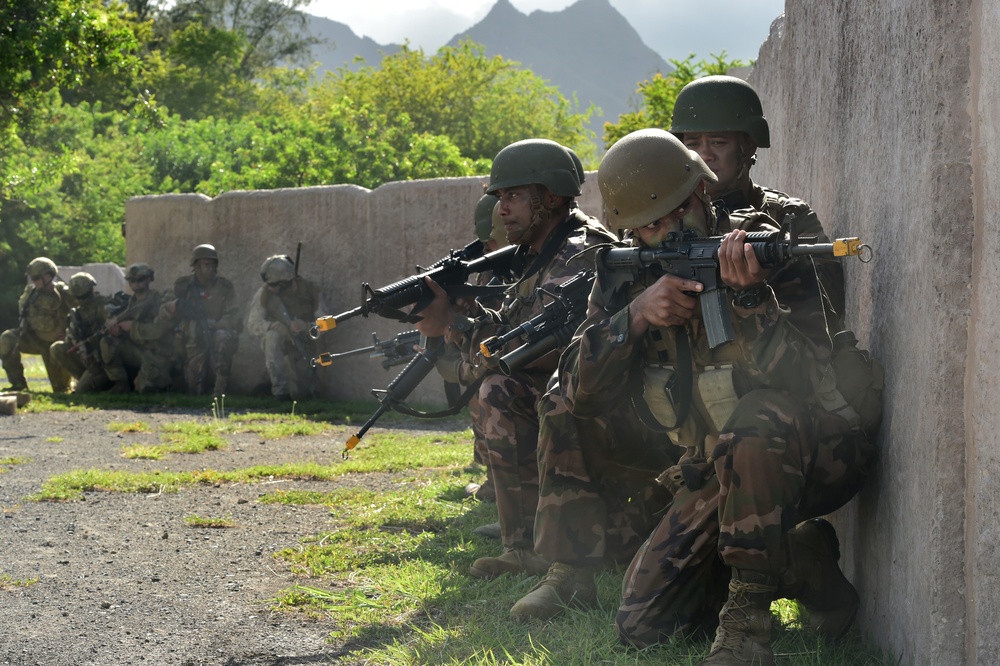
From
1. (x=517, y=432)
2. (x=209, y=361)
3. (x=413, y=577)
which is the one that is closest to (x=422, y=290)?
(x=517, y=432)

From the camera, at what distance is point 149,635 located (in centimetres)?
372

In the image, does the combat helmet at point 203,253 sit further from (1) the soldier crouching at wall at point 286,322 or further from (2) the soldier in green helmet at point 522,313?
(2) the soldier in green helmet at point 522,313

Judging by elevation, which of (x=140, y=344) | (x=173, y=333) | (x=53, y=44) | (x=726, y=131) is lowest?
(x=140, y=344)

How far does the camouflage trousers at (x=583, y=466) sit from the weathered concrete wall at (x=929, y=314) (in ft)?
2.45

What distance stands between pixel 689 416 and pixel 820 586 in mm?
599

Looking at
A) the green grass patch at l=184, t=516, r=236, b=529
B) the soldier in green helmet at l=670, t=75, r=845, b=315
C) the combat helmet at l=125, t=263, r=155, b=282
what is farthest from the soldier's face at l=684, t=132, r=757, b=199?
the combat helmet at l=125, t=263, r=155, b=282

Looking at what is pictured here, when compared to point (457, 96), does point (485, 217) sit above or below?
below

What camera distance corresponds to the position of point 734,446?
2.88m

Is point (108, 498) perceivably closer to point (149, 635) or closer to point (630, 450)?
point (149, 635)

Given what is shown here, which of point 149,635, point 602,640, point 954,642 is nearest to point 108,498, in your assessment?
point 149,635

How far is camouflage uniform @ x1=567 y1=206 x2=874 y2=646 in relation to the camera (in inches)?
113

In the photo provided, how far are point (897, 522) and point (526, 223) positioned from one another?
2.35 m

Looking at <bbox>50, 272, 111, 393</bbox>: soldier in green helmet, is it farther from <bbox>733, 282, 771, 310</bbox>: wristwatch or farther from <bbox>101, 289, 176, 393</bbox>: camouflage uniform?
<bbox>733, 282, 771, 310</bbox>: wristwatch

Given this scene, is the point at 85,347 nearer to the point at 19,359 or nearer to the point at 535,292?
the point at 19,359
